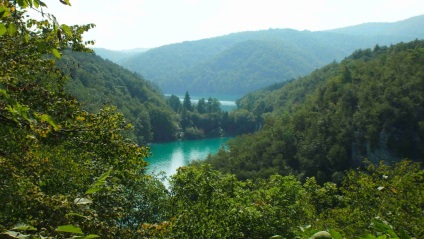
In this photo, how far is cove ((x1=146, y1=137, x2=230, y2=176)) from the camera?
80.6 meters

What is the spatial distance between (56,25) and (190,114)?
13787 centimetres

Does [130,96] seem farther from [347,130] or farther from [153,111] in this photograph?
[347,130]

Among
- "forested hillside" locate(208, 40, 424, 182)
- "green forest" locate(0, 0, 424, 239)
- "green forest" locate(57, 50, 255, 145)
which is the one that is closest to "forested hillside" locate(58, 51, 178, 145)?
"green forest" locate(57, 50, 255, 145)

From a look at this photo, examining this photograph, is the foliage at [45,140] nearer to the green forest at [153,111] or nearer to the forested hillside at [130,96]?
the forested hillside at [130,96]

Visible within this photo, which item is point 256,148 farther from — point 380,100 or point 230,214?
point 230,214

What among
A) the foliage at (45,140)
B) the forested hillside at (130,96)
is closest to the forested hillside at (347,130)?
the forested hillside at (130,96)

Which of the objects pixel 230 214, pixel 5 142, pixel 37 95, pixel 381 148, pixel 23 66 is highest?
pixel 23 66

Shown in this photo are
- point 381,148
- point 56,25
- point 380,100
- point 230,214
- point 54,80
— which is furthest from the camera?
point 380,100

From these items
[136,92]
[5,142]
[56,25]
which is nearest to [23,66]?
[5,142]

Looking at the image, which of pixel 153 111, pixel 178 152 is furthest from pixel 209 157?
→ pixel 153 111

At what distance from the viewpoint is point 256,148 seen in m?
80.2

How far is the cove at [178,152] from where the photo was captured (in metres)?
80.6

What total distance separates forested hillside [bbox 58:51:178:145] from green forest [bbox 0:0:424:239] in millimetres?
721

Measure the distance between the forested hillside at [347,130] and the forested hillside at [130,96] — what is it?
4184 centimetres
